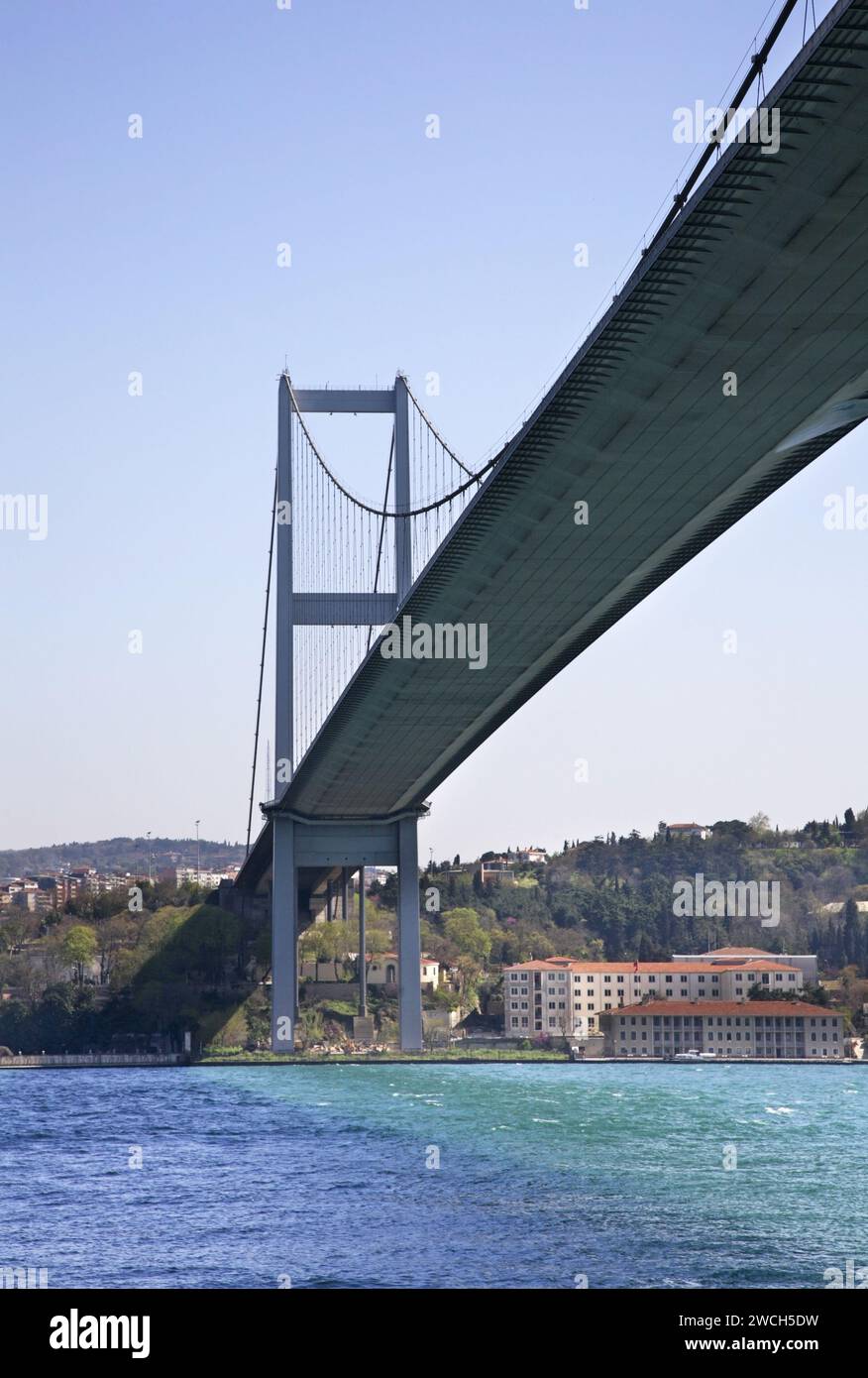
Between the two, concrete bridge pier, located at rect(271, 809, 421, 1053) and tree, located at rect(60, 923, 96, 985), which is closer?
concrete bridge pier, located at rect(271, 809, 421, 1053)

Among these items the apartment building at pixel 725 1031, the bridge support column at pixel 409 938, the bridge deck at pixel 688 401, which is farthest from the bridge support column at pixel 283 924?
the bridge deck at pixel 688 401

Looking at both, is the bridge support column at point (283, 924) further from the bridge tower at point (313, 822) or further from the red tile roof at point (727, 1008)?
the red tile roof at point (727, 1008)

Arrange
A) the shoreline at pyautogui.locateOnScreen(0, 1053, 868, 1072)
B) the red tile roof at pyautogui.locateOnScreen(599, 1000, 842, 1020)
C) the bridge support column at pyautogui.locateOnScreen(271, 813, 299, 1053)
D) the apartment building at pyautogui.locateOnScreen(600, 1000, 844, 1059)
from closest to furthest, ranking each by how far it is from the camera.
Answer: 1. the bridge support column at pyautogui.locateOnScreen(271, 813, 299, 1053)
2. the shoreline at pyautogui.locateOnScreen(0, 1053, 868, 1072)
3. the apartment building at pyautogui.locateOnScreen(600, 1000, 844, 1059)
4. the red tile roof at pyautogui.locateOnScreen(599, 1000, 842, 1020)

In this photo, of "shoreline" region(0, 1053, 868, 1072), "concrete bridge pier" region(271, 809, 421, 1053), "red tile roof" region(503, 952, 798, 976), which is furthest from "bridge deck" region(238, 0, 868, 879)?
"red tile roof" region(503, 952, 798, 976)

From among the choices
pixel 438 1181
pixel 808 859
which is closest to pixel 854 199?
pixel 438 1181

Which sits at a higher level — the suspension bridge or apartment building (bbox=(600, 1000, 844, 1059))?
the suspension bridge

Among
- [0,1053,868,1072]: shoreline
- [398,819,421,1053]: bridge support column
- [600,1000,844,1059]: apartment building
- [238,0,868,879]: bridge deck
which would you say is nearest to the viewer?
[238,0,868,879]: bridge deck

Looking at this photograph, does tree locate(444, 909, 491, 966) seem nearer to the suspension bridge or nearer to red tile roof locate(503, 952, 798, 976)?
red tile roof locate(503, 952, 798, 976)
